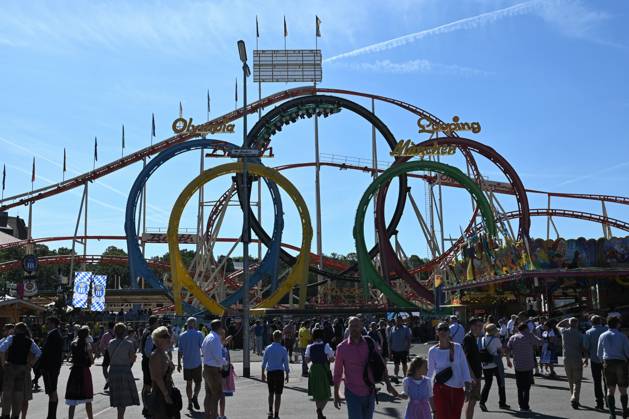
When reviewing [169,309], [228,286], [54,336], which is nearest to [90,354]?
[54,336]

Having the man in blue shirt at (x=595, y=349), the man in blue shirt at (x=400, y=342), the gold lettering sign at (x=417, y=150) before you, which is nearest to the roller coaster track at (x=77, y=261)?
the gold lettering sign at (x=417, y=150)

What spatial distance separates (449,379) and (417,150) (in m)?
29.6

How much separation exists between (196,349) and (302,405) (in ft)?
6.94

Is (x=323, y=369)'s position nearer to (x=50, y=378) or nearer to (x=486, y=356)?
(x=486, y=356)

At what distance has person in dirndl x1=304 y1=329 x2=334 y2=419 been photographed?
9.12 m

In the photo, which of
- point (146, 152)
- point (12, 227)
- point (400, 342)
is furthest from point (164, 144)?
point (12, 227)

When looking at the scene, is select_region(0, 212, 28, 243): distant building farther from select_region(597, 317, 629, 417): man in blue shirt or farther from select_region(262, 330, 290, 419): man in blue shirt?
select_region(597, 317, 629, 417): man in blue shirt

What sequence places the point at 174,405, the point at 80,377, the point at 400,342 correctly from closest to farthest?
the point at 174,405
the point at 80,377
the point at 400,342

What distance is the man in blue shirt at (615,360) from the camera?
8938mm

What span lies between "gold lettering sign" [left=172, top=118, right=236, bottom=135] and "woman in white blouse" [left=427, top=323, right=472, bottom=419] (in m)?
33.0

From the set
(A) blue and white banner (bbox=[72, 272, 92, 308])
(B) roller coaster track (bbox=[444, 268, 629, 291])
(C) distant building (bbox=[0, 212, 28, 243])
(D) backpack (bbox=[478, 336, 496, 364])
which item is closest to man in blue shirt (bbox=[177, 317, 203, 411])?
(D) backpack (bbox=[478, 336, 496, 364])

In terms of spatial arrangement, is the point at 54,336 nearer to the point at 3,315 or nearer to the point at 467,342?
the point at 467,342

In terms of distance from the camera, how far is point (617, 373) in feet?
29.4

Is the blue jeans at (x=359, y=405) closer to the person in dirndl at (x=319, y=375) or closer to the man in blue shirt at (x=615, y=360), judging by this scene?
the person in dirndl at (x=319, y=375)
